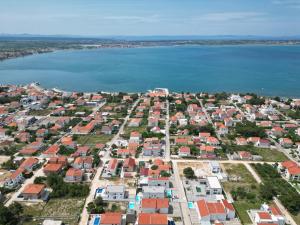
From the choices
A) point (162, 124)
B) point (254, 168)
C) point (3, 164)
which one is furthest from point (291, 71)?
point (3, 164)

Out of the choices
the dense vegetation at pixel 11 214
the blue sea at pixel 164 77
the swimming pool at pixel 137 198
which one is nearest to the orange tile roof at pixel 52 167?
the dense vegetation at pixel 11 214

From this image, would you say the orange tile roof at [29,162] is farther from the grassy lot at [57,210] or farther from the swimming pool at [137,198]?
the swimming pool at [137,198]

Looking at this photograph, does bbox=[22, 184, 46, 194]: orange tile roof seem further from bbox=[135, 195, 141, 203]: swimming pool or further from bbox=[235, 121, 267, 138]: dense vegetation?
bbox=[235, 121, 267, 138]: dense vegetation

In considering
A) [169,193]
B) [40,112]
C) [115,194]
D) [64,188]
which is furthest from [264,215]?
[40,112]

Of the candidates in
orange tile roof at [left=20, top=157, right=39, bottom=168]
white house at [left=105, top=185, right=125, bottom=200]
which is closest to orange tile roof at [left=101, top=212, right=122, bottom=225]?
white house at [left=105, top=185, right=125, bottom=200]

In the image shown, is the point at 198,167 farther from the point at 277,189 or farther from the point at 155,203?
the point at 155,203

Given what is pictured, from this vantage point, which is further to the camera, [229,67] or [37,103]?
[229,67]

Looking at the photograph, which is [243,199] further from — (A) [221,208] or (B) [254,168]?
(B) [254,168]
